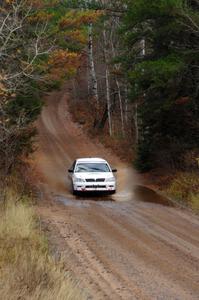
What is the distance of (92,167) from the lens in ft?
84.0

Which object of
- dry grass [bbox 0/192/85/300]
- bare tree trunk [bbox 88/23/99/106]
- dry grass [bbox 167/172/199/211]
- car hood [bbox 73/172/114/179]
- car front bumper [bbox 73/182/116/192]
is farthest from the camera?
bare tree trunk [bbox 88/23/99/106]

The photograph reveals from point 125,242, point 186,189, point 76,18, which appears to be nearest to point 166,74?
point 186,189

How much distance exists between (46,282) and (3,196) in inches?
327

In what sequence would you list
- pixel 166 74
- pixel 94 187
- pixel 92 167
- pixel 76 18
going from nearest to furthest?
pixel 94 187 → pixel 166 74 → pixel 92 167 → pixel 76 18

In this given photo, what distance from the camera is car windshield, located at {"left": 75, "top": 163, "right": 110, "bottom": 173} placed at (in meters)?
25.3

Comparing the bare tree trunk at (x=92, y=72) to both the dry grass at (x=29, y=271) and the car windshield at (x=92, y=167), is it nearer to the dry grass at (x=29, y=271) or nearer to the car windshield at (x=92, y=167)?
the car windshield at (x=92, y=167)

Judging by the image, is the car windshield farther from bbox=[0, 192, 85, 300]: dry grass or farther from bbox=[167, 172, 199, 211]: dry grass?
bbox=[0, 192, 85, 300]: dry grass

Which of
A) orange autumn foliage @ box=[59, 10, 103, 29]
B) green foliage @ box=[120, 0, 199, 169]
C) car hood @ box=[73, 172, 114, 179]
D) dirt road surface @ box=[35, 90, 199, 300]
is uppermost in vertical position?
orange autumn foliage @ box=[59, 10, 103, 29]

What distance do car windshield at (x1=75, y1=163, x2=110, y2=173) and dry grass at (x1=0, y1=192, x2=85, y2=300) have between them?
12.3 meters

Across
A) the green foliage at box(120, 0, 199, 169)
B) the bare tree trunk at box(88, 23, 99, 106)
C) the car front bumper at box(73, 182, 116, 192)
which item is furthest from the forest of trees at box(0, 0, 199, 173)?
the bare tree trunk at box(88, 23, 99, 106)

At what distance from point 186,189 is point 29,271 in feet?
49.5

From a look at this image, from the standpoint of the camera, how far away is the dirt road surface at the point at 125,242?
10266mm

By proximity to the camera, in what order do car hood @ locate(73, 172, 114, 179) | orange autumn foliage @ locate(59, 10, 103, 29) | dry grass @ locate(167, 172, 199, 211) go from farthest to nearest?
orange autumn foliage @ locate(59, 10, 103, 29)
car hood @ locate(73, 172, 114, 179)
dry grass @ locate(167, 172, 199, 211)

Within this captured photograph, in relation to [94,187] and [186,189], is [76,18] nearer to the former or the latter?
[94,187]
